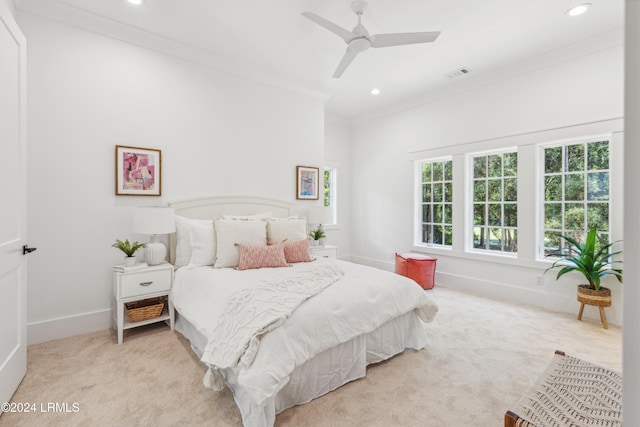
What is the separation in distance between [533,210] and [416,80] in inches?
89.2

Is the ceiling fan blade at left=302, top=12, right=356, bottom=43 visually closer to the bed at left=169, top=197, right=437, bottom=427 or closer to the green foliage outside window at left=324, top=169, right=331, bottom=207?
the bed at left=169, top=197, right=437, bottom=427

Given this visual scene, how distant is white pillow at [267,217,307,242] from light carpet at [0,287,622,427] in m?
1.29

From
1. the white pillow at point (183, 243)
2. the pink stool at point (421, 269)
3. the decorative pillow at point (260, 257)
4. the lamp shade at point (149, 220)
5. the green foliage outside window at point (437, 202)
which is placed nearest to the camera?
the lamp shade at point (149, 220)

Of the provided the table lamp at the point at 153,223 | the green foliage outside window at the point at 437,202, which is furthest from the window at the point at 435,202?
the table lamp at the point at 153,223

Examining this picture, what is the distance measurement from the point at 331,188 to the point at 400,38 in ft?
11.3

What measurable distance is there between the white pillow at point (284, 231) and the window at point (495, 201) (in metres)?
2.59

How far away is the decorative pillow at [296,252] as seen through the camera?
307cm

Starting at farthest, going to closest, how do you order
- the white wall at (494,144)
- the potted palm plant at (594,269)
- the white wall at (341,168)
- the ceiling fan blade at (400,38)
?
the white wall at (341,168) < the white wall at (494,144) < the potted palm plant at (594,269) < the ceiling fan blade at (400,38)

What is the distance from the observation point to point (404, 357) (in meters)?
2.38

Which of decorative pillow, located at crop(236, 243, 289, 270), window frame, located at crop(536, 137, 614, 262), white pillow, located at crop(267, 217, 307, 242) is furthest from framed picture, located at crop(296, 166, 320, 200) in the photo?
window frame, located at crop(536, 137, 614, 262)

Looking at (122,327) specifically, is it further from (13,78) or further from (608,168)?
(608,168)

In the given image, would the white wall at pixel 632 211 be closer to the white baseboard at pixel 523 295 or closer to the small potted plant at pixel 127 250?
the small potted plant at pixel 127 250

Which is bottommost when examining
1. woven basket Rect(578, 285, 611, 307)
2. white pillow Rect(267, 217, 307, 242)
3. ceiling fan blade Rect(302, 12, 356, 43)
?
woven basket Rect(578, 285, 611, 307)

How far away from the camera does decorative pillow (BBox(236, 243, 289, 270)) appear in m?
2.82
